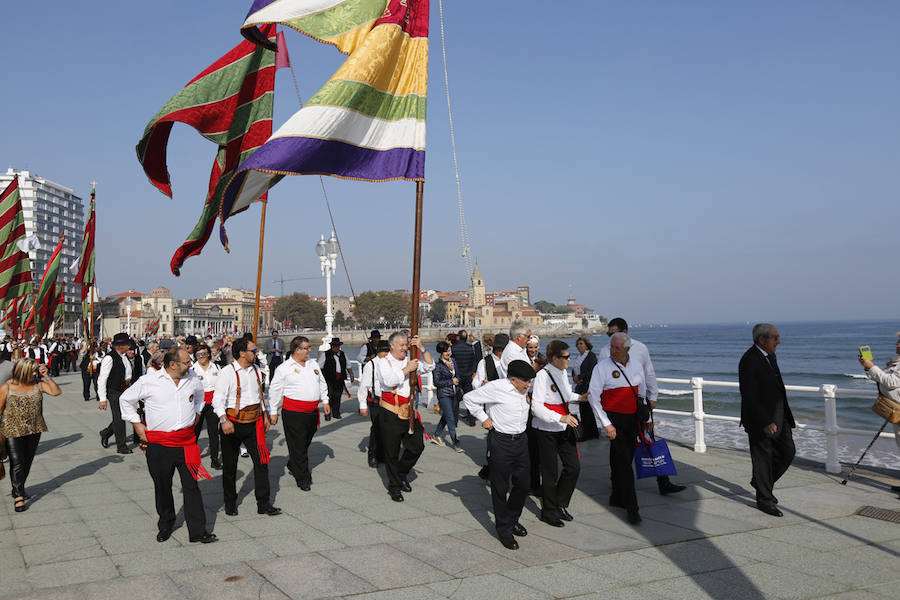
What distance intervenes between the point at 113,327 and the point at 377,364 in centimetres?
16911

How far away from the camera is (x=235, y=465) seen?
21.8 feet

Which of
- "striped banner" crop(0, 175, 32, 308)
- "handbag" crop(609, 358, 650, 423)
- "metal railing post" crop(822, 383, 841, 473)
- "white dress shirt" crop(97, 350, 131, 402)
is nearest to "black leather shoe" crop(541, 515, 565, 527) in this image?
"handbag" crop(609, 358, 650, 423)

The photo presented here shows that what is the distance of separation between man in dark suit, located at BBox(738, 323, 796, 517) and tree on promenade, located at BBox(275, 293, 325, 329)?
173545 mm

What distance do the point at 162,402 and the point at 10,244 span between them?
14.3 m

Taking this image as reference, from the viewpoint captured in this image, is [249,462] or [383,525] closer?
[383,525]

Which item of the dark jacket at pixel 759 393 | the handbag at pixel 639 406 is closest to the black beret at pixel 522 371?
the handbag at pixel 639 406

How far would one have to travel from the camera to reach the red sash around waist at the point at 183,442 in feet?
19.0

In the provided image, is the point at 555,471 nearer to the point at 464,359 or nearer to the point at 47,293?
the point at 464,359

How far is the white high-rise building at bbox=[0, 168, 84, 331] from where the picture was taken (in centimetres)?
14470

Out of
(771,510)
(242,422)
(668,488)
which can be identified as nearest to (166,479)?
(242,422)

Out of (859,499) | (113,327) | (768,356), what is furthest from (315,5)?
(113,327)

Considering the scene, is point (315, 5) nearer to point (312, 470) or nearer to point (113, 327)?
point (312, 470)

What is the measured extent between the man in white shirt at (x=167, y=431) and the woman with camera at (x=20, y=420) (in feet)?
6.44

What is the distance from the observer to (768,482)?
6348mm
